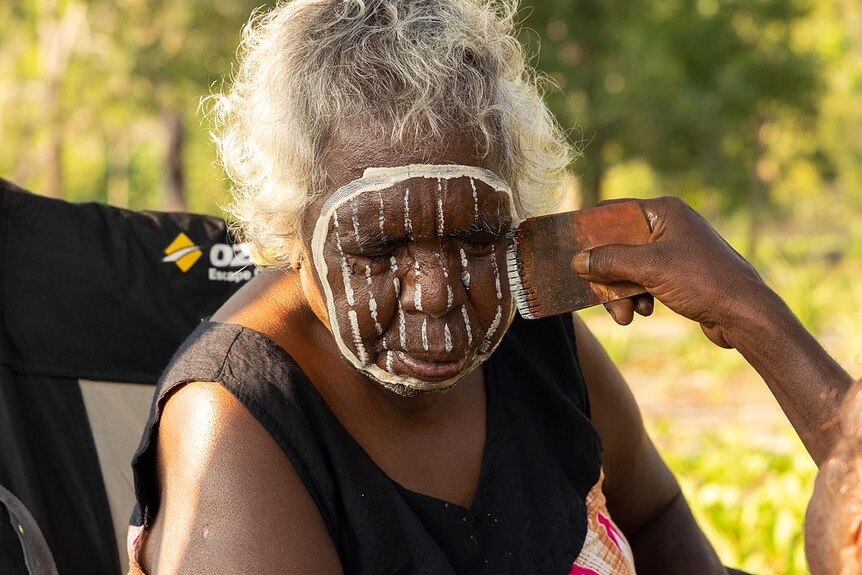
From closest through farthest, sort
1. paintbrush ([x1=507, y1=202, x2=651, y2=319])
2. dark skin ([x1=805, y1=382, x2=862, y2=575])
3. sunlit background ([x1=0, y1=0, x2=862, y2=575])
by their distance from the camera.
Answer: dark skin ([x1=805, y1=382, x2=862, y2=575])
paintbrush ([x1=507, y1=202, x2=651, y2=319])
sunlit background ([x1=0, y1=0, x2=862, y2=575])

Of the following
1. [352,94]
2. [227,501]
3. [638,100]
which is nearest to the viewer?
[227,501]

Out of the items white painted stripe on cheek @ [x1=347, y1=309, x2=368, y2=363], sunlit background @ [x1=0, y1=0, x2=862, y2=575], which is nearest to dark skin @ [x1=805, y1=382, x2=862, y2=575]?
white painted stripe on cheek @ [x1=347, y1=309, x2=368, y2=363]

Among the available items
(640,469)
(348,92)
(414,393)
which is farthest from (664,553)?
(348,92)

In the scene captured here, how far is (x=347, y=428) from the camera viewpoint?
6.44 feet

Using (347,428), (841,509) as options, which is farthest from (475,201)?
(841,509)

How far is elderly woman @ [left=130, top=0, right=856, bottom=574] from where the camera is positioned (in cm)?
177

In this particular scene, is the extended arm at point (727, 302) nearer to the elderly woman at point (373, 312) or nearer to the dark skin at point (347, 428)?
the elderly woman at point (373, 312)

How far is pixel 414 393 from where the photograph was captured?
1.96 meters

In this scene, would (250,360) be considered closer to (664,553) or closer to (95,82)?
(664,553)

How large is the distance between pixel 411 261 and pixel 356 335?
0.57 ft

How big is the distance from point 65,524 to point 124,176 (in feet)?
77.1

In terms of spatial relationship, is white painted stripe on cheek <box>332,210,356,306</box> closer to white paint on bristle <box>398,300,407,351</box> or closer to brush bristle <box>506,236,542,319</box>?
white paint on bristle <box>398,300,407,351</box>

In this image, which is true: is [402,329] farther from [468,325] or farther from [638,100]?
[638,100]

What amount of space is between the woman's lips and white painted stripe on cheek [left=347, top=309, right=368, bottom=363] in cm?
6
